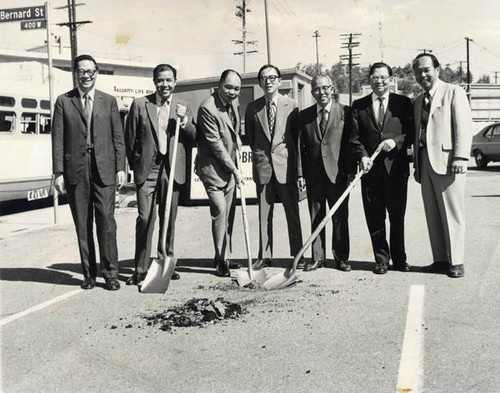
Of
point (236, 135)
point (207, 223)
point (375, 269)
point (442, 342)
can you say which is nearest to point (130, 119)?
point (236, 135)

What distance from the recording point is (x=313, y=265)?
6.67 meters

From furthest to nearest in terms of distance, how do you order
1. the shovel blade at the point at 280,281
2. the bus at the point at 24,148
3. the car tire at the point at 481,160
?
the car tire at the point at 481,160 < the bus at the point at 24,148 < the shovel blade at the point at 280,281

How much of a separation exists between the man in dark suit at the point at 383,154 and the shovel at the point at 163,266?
188 cm

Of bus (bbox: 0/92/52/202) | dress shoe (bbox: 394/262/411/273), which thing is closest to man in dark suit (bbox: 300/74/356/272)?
dress shoe (bbox: 394/262/411/273)

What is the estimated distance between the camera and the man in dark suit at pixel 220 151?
654cm

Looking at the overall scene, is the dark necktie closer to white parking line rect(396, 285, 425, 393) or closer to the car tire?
white parking line rect(396, 285, 425, 393)

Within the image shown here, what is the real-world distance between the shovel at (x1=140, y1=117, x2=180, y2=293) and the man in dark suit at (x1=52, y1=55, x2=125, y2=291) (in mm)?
358

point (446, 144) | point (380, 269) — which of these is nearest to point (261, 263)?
point (380, 269)

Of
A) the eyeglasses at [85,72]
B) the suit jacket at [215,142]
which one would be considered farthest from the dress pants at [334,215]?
the eyeglasses at [85,72]

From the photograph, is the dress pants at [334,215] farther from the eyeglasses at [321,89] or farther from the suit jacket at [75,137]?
the suit jacket at [75,137]

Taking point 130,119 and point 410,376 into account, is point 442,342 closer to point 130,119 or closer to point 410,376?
point 410,376

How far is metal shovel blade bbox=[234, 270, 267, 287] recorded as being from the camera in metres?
6.06

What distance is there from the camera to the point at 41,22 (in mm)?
10633

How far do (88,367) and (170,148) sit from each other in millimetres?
2961
